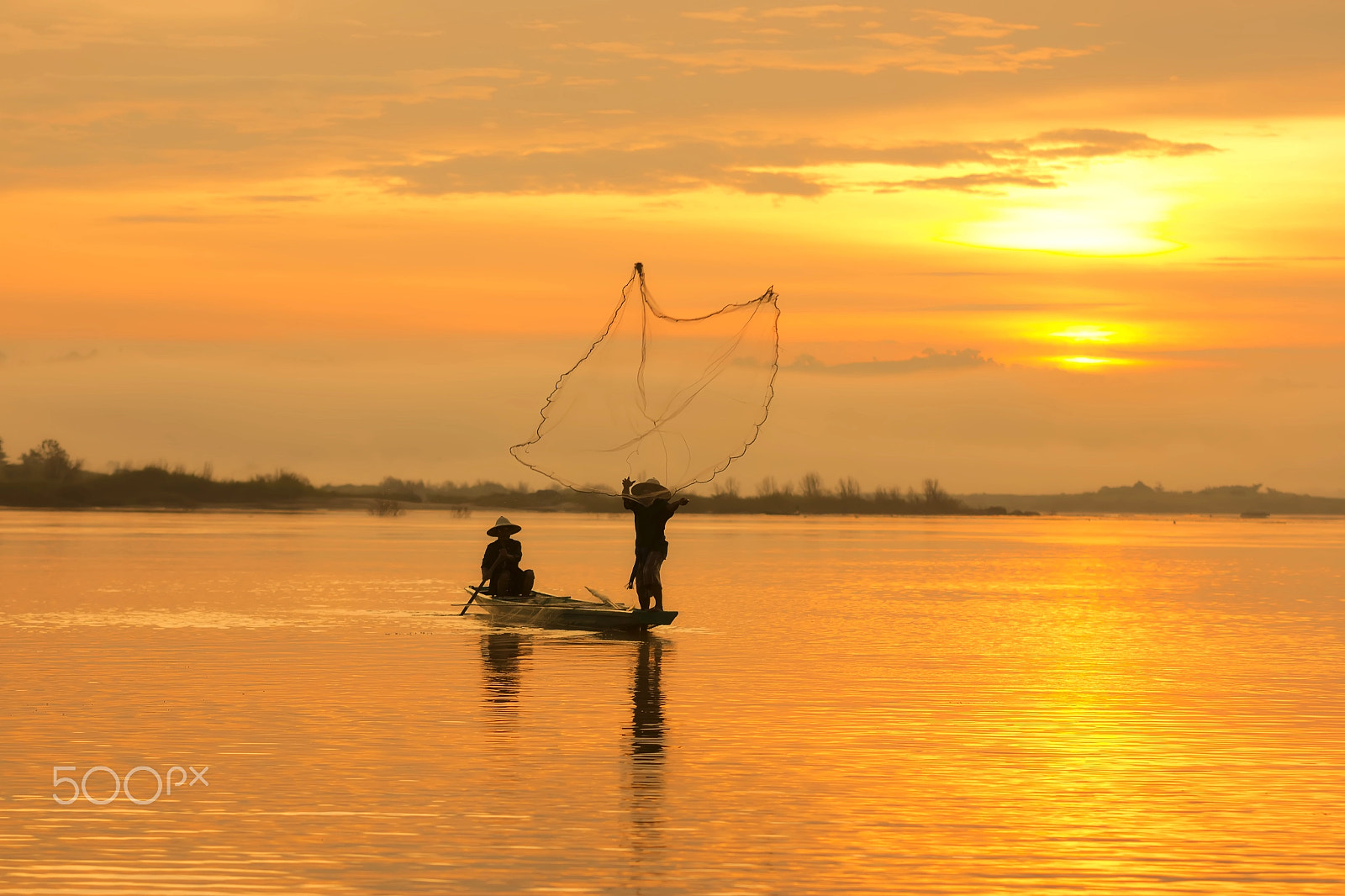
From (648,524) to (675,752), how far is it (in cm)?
1487

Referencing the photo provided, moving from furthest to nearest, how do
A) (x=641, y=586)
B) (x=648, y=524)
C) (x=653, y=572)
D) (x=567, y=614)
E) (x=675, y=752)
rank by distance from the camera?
(x=567, y=614), (x=641, y=586), (x=653, y=572), (x=648, y=524), (x=675, y=752)

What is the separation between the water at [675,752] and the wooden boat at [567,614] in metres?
0.60

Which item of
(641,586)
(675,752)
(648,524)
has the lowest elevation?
(675,752)

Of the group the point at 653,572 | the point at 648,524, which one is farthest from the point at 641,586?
the point at 648,524

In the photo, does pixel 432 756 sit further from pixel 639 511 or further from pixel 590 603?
pixel 590 603

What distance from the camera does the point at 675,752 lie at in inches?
734

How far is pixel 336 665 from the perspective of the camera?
2844cm

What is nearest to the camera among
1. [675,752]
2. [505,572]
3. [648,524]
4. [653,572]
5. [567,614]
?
[675,752]

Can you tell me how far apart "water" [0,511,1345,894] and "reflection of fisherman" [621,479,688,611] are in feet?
4.68

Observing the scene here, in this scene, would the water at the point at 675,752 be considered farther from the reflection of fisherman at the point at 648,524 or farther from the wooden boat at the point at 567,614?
the reflection of fisherman at the point at 648,524

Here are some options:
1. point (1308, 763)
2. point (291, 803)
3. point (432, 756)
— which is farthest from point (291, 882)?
point (1308, 763)

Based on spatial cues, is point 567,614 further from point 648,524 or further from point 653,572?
point 648,524

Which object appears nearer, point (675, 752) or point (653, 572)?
point (675, 752)

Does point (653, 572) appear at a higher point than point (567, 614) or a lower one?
higher
